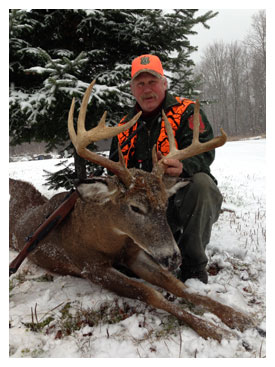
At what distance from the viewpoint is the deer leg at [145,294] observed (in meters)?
2.18

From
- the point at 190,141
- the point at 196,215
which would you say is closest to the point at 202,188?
the point at 196,215

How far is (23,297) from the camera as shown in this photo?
2.90m

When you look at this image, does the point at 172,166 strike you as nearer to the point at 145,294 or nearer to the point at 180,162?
the point at 180,162

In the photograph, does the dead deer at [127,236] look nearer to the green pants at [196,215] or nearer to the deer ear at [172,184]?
the deer ear at [172,184]

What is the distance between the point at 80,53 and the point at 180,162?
2573mm

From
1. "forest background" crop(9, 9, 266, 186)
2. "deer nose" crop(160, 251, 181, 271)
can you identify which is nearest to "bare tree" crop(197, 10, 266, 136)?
"forest background" crop(9, 9, 266, 186)

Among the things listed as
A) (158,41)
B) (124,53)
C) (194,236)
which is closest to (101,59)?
(124,53)

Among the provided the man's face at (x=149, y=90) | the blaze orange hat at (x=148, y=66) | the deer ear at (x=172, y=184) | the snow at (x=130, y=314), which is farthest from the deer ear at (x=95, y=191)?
the blaze orange hat at (x=148, y=66)

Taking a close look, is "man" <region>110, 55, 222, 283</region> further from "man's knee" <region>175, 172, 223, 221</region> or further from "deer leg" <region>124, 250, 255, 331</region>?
"deer leg" <region>124, 250, 255, 331</region>

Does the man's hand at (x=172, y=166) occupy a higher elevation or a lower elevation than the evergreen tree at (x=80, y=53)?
lower

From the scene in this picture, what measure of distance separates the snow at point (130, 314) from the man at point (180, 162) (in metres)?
0.35

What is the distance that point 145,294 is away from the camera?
8.42 feet

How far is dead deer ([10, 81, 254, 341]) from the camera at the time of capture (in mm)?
2395
